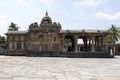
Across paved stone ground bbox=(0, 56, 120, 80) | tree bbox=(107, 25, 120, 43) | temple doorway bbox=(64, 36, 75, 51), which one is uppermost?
tree bbox=(107, 25, 120, 43)

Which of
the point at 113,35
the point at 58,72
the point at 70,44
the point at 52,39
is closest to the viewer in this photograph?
the point at 58,72

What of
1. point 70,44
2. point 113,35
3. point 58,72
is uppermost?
point 113,35

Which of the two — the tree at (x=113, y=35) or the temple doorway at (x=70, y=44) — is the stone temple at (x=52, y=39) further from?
the tree at (x=113, y=35)

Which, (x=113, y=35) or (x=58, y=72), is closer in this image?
(x=58, y=72)

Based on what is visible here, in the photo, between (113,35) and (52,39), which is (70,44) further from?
(52,39)

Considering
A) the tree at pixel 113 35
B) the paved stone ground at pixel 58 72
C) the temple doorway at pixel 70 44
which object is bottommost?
the paved stone ground at pixel 58 72

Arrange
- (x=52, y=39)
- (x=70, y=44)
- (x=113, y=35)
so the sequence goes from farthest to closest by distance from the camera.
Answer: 1. (x=113, y=35)
2. (x=70, y=44)
3. (x=52, y=39)

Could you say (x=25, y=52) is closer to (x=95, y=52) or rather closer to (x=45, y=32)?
(x=45, y=32)

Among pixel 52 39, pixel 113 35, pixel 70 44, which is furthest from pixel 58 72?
pixel 113 35

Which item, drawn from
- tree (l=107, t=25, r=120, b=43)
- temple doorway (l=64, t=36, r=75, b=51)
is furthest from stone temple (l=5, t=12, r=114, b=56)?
tree (l=107, t=25, r=120, b=43)

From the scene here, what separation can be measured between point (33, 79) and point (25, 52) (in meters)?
33.7

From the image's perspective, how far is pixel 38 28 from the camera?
134 feet

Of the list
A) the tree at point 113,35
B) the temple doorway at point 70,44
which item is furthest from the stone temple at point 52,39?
the tree at point 113,35

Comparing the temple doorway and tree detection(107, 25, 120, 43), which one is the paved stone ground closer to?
the temple doorway
